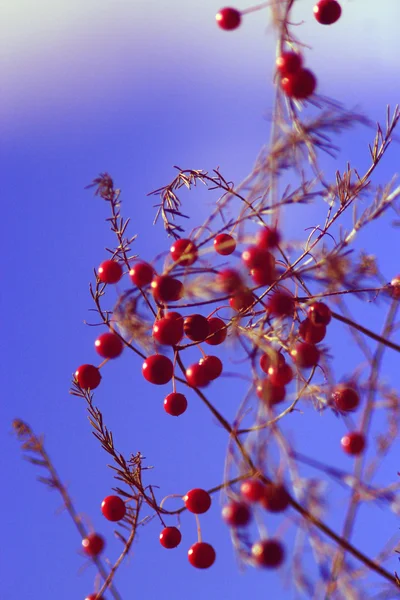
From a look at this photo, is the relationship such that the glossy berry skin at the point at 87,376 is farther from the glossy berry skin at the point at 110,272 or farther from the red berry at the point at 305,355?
the red berry at the point at 305,355

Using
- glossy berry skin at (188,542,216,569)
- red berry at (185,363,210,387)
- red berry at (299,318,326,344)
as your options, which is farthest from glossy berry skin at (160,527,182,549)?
red berry at (299,318,326,344)

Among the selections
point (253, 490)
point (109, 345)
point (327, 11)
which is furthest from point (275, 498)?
point (327, 11)

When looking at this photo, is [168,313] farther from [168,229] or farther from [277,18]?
[277,18]

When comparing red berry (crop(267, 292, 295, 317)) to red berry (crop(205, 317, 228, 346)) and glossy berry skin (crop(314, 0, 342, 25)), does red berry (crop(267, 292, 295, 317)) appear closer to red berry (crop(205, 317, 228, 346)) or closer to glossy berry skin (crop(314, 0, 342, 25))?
red berry (crop(205, 317, 228, 346))

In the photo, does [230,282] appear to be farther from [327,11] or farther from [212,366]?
[327,11]

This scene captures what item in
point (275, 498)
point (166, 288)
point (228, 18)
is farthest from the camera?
point (228, 18)

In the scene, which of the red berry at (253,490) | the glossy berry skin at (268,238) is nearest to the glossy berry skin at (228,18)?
the glossy berry skin at (268,238)
